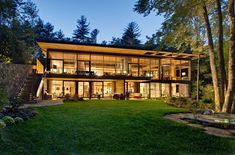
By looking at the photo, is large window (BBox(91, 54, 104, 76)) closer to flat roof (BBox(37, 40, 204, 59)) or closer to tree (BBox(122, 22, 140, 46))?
flat roof (BBox(37, 40, 204, 59))

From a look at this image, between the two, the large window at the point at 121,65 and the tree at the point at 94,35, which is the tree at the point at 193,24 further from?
the tree at the point at 94,35

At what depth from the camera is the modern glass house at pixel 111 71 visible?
21.2m

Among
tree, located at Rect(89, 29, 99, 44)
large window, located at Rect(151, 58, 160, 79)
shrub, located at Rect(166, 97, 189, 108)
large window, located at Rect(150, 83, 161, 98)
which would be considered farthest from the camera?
tree, located at Rect(89, 29, 99, 44)

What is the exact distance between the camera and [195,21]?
13500 mm

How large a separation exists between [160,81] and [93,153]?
20.1m

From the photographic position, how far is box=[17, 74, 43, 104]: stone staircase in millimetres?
14758

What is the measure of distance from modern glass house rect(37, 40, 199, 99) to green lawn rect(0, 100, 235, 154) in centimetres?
1218

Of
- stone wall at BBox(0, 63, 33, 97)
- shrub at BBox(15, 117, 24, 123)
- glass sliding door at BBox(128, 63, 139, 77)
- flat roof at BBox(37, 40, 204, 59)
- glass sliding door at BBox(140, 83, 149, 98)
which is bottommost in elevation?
shrub at BBox(15, 117, 24, 123)

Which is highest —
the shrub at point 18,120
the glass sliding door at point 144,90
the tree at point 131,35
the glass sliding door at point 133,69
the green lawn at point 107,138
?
the tree at point 131,35

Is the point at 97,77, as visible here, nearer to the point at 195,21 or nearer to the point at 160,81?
→ the point at 160,81

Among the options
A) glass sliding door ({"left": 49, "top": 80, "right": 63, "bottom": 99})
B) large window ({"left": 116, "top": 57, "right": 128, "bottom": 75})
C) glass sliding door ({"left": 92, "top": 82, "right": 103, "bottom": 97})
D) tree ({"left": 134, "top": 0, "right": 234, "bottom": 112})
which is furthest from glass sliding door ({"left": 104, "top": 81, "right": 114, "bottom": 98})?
tree ({"left": 134, "top": 0, "right": 234, "bottom": 112})

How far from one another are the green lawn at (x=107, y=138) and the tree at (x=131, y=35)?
41223 mm

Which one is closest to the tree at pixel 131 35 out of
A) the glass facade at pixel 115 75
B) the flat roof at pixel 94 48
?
the glass facade at pixel 115 75

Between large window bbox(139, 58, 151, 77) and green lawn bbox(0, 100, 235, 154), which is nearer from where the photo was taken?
green lawn bbox(0, 100, 235, 154)
